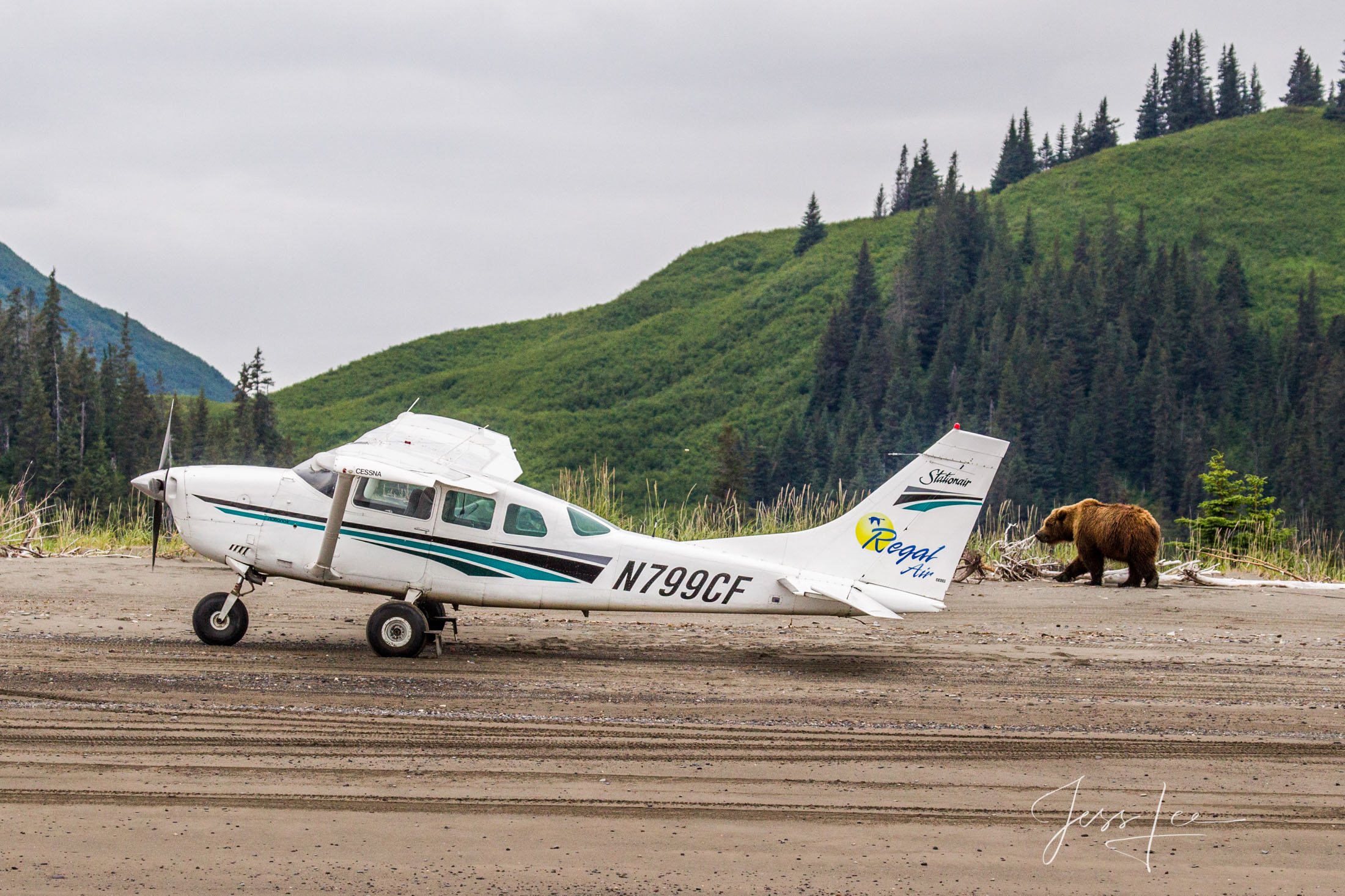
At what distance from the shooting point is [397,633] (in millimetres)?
10602

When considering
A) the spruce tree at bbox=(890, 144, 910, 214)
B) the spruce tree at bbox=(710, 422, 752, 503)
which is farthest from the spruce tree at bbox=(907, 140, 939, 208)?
the spruce tree at bbox=(710, 422, 752, 503)

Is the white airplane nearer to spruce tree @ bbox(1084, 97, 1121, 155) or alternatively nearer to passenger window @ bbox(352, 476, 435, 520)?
passenger window @ bbox(352, 476, 435, 520)

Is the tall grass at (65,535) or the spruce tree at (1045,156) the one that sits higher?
the spruce tree at (1045,156)

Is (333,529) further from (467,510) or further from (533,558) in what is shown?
(533,558)

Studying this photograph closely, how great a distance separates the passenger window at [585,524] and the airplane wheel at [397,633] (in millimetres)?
1653

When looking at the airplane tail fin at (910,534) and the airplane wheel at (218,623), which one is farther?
the airplane tail fin at (910,534)

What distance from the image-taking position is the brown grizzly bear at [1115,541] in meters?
17.0

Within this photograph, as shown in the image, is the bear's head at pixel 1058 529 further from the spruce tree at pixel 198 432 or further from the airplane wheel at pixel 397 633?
the spruce tree at pixel 198 432

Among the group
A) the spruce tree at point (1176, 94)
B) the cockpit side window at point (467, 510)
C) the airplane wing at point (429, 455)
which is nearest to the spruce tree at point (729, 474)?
the airplane wing at point (429, 455)

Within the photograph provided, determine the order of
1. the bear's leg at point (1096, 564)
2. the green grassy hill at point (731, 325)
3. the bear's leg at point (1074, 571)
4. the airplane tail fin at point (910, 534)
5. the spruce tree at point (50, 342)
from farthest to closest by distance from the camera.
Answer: the green grassy hill at point (731, 325)
the spruce tree at point (50, 342)
the bear's leg at point (1074, 571)
the bear's leg at point (1096, 564)
the airplane tail fin at point (910, 534)

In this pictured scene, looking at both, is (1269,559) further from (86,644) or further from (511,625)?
(86,644)

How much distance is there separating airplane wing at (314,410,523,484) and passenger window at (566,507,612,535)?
81 centimetres

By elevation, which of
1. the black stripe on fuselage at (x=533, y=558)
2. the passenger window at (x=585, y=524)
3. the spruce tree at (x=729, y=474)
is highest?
the spruce tree at (x=729, y=474)

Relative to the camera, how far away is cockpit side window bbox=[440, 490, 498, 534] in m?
10.8
